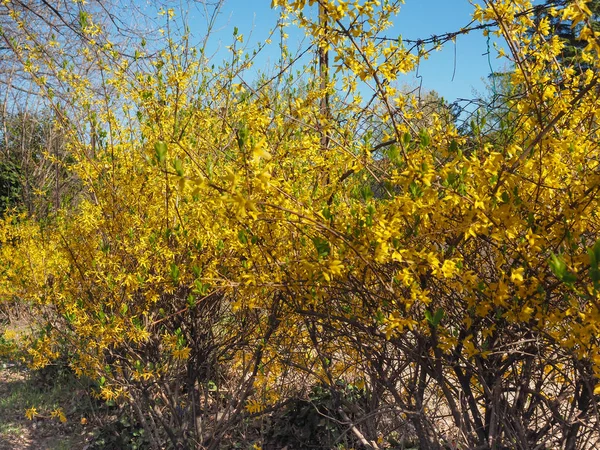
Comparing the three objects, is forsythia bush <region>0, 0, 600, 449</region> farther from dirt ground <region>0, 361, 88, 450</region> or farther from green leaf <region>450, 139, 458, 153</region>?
dirt ground <region>0, 361, 88, 450</region>

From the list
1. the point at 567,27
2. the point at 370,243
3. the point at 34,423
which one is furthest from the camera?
the point at 34,423

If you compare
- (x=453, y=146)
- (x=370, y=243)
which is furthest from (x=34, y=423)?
(x=453, y=146)

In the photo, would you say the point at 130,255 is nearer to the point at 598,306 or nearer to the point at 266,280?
the point at 266,280

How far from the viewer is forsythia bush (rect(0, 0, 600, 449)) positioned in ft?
6.18

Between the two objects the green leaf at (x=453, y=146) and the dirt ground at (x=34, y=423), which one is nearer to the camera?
the green leaf at (x=453, y=146)

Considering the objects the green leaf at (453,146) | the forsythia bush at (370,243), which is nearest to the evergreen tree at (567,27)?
the forsythia bush at (370,243)

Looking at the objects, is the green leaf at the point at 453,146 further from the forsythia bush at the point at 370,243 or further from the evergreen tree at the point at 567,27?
the evergreen tree at the point at 567,27

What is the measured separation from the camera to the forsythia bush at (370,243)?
1884mm

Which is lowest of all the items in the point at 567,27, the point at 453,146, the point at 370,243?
the point at 370,243

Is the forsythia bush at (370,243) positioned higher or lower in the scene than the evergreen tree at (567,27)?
lower

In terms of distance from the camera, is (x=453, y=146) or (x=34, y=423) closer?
(x=453, y=146)

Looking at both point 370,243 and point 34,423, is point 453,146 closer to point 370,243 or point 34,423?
point 370,243

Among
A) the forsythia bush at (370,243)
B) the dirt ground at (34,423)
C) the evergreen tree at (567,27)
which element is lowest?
the dirt ground at (34,423)

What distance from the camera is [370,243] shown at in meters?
1.96
